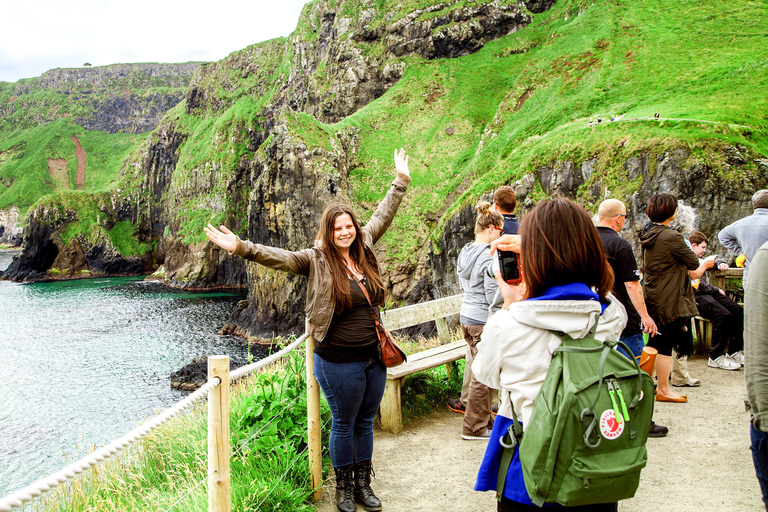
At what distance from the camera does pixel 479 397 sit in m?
5.51

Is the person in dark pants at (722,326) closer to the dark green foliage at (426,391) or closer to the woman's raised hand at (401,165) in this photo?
the dark green foliage at (426,391)

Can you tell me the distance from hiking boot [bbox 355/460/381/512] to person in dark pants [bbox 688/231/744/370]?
22.0 ft

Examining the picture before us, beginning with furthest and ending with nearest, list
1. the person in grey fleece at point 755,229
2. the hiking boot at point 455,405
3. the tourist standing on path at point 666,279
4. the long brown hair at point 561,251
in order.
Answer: the hiking boot at point 455,405 < the person in grey fleece at point 755,229 < the tourist standing on path at point 666,279 < the long brown hair at point 561,251

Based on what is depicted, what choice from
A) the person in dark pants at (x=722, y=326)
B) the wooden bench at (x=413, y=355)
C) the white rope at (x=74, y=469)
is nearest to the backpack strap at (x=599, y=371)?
the white rope at (x=74, y=469)

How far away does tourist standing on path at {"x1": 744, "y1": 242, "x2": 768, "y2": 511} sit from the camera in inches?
89.2

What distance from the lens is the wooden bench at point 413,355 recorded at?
19.4 ft

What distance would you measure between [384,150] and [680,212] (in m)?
46.2

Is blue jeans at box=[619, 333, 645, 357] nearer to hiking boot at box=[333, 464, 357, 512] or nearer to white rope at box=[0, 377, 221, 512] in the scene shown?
hiking boot at box=[333, 464, 357, 512]

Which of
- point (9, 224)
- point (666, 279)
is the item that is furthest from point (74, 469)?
point (9, 224)

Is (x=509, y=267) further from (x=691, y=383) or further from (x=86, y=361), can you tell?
(x=86, y=361)

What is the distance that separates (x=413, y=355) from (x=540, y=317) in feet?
16.4

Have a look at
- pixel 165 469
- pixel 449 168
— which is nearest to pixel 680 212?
pixel 165 469

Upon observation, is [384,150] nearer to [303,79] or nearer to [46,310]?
[303,79]

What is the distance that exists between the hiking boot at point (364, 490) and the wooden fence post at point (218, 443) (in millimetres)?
1405
